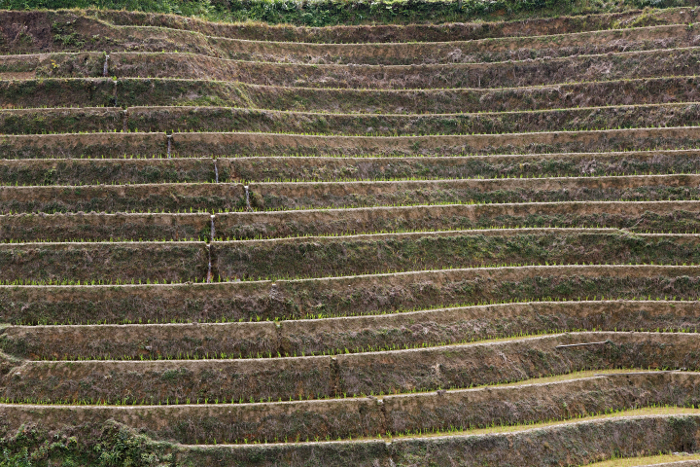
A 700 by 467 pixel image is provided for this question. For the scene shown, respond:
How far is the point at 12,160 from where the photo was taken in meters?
24.3

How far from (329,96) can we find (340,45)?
14.0 ft

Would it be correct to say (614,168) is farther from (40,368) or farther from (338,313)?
(40,368)

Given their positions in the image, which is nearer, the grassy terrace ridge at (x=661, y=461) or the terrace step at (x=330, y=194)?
the grassy terrace ridge at (x=661, y=461)

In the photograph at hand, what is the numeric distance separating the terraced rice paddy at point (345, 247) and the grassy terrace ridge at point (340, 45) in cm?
12

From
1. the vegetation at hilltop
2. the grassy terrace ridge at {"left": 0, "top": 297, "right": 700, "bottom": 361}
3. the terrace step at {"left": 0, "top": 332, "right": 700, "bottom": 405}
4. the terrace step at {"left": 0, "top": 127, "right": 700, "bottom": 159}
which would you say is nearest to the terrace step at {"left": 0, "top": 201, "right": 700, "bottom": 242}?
the terrace step at {"left": 0, "top": 127, "right": 700, "bottom": 159}

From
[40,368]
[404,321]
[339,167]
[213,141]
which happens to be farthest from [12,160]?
[404,321]

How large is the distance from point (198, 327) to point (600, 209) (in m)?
14.3

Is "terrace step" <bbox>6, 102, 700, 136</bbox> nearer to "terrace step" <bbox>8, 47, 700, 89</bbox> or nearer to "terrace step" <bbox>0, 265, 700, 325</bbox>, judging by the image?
"terrace step" <bbox>8, 47, 700, 89</bbox>

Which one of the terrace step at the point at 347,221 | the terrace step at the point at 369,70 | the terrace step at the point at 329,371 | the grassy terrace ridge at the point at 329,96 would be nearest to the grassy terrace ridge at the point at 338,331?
the terrace step at the point at 329,371

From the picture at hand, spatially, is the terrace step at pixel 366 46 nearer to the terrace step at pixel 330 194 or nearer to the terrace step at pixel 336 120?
the terrace step at pixel 336 120

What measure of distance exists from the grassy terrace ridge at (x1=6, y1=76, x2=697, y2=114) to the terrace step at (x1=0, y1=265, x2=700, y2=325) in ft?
27.2

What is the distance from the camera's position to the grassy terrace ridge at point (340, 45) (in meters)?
30.1

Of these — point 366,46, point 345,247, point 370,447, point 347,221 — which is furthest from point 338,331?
point 366,46

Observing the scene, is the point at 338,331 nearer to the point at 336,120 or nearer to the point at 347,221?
the point at 347,221
